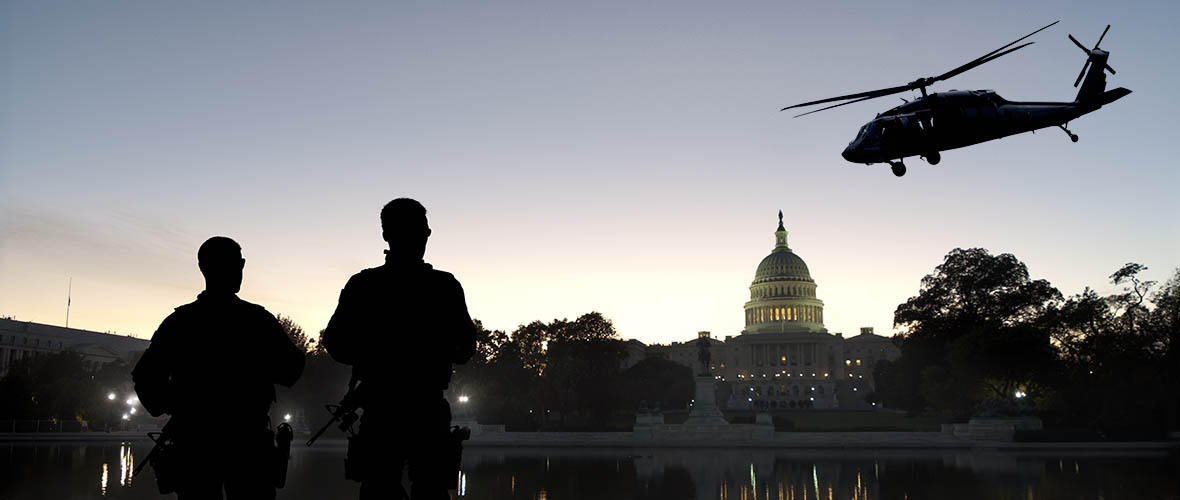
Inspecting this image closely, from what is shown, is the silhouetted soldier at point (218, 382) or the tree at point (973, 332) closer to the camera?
the silhouetted soldier at point (218, 382)

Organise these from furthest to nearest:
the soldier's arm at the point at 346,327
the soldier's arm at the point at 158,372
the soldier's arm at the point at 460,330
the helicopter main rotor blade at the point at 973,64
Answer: the helicopter main rotor blade at the point at 973,64
the soldier's arm at the point at 158,372
the soldier's arm at the point at 460,330
the soldier's arm at the point at 346,327

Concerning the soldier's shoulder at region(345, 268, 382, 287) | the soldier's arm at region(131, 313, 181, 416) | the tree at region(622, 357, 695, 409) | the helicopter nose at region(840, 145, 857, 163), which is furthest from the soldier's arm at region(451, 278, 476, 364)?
the tree at region(622, 357, 695, 409)

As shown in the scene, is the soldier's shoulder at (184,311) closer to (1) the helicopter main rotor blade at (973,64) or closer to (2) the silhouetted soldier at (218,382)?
(2) the silhouetted soldier at (218,382)

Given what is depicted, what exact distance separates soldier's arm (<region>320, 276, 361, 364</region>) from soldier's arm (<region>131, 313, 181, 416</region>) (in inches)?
39.8

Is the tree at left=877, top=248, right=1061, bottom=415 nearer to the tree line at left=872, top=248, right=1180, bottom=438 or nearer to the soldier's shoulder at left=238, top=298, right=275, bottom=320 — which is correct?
the tree line at left=872, top=248, right=1180, bottom=438

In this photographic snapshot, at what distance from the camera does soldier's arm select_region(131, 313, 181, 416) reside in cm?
Result: 550

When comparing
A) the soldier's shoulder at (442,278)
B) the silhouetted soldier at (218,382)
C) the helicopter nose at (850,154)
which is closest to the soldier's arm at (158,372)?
the silhouetted soldier at (218,382)

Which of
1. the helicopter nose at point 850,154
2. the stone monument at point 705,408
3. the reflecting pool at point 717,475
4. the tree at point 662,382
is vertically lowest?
the reflecting pool at point 717,475

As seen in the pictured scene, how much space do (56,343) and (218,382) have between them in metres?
157

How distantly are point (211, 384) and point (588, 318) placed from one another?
268 feet

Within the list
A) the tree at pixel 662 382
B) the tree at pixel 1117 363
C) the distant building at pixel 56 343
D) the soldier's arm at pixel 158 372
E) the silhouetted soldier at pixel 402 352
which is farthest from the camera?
the distant building at pixel 56 343

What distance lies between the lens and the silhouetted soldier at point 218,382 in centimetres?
541

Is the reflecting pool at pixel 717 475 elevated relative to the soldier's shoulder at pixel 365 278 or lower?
lower

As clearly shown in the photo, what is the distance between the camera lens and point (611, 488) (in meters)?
27.3
